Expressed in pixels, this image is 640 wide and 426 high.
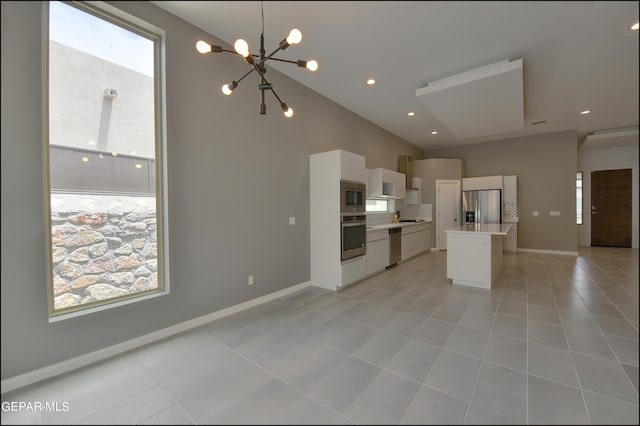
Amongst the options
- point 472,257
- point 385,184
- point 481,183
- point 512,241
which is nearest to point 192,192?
point 472,257

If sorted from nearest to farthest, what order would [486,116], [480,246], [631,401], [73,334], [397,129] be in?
[631,401] < [73,334] < [480,246] < [486,116] < [397,129]

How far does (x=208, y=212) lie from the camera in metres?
2.91

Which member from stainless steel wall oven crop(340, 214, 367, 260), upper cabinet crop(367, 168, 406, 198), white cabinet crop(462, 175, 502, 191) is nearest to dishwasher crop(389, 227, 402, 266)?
upper cabinet crop(367, 168, 406, 198)

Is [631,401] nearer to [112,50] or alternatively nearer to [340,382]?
[340,382]

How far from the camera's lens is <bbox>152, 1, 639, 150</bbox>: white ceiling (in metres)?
2.41

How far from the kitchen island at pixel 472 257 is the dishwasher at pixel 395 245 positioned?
3.90 ft

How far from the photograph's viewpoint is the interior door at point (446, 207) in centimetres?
748

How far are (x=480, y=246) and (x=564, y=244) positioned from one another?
15.4ft

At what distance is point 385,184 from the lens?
6113mm

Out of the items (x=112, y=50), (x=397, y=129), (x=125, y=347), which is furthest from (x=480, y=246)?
(x=112, y=50)

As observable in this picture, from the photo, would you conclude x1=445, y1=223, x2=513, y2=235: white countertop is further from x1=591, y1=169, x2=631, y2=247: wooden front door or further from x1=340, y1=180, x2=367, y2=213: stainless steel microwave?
x1=340, y1=180, x2=367, y2=213: stainless steel microwave

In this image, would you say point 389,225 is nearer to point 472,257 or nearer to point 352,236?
point 352,236

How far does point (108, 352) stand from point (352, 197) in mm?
3363

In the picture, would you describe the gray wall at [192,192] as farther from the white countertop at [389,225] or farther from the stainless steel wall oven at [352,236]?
the white countertop at [389,225]
